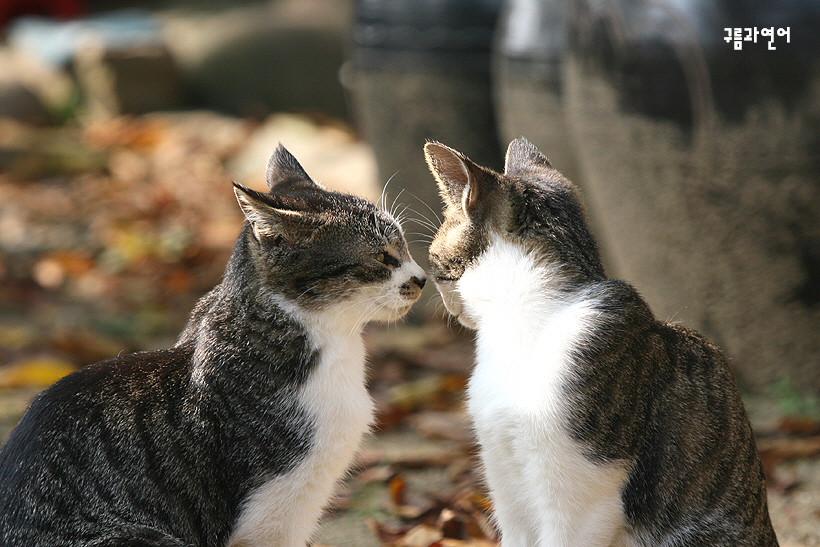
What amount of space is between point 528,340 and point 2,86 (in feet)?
28.3

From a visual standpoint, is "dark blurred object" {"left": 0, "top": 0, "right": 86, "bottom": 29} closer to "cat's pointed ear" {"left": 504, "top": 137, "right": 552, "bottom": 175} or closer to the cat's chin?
"cat's pointed ear" {"left": 504, "top": 137, "right": 552, "bottom": 175}

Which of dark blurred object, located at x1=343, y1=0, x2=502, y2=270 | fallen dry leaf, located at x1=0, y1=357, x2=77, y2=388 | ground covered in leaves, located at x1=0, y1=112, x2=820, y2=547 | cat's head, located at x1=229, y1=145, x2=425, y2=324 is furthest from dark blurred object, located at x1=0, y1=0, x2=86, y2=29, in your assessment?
cat's head, located at x1=229, y1=145, x2=425, y2=324

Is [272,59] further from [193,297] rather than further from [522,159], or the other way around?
[522,159]

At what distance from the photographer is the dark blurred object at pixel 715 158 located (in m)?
3.51

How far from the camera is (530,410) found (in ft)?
7.25

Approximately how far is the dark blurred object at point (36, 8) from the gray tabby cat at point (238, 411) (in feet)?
31.5

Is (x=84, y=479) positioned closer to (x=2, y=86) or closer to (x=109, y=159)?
(x=109, y=159)

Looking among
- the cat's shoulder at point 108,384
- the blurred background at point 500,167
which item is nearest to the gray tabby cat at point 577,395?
the blurred background at point 500,167

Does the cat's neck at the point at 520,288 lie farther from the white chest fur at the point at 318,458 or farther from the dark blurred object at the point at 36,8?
the dark blurred object at the point at 36,8

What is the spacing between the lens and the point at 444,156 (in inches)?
92.2

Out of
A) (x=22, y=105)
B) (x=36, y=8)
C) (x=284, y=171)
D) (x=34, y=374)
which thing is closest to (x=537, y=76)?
(x=284, y=171)

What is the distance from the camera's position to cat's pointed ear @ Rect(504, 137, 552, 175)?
103 inches

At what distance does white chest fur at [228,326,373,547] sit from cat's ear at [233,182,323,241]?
1.02ft

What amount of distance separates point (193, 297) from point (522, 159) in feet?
11.1
